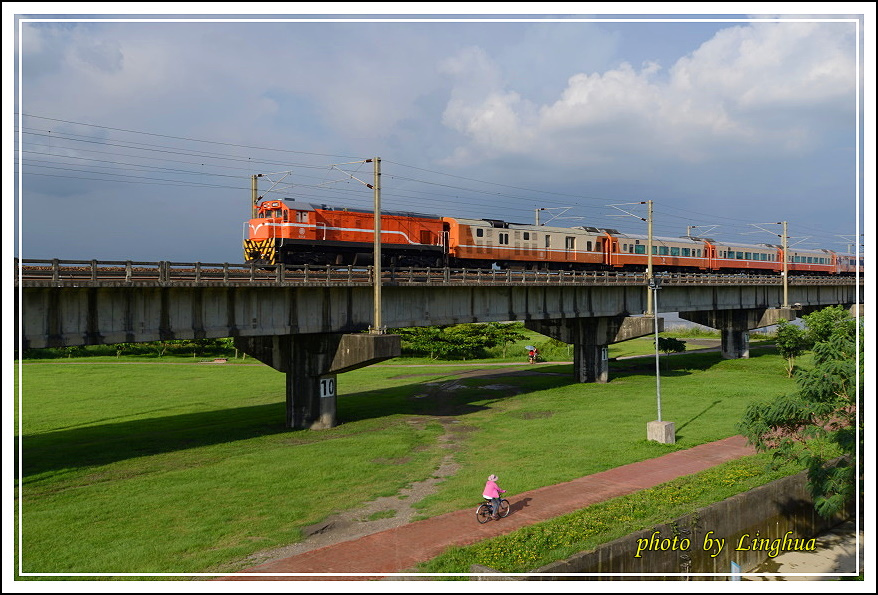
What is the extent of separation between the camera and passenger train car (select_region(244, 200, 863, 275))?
3753 centimetres

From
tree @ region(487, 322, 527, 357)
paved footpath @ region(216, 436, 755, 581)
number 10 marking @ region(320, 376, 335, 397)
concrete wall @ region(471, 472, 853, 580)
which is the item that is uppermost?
tree @ region(487, 322, 527, 357)

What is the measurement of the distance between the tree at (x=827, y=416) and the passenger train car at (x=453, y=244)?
2582 centimetres

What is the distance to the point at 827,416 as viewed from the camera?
58.0ft

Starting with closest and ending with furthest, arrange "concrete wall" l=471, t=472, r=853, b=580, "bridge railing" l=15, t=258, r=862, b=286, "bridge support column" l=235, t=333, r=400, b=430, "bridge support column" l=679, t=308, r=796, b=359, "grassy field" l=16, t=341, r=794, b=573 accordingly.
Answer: "concrete wall" l=471, t=472, r=853, b=580
"grassy field" l=16, t=341, r=794, b=573
"bridge railing" l=15, t=258, r=862, b=286
"bridge support column" l=235, t=333, r=400, b=430
"bridge support column" l=679, t=308, r=796, b=359

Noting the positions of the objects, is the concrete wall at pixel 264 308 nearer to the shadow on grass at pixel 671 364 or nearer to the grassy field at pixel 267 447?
the grassy field at pixel 267 447

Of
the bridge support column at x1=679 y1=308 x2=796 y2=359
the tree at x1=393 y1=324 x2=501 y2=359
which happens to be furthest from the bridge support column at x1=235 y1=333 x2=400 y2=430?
the bridge support column at x1=679 y1=308 x2=796 y2=359

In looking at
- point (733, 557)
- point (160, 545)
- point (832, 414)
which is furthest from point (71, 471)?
point (832, 414)

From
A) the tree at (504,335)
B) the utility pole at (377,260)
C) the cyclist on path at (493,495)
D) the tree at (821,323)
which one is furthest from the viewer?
the tree at (504,335)

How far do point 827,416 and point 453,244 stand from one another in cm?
3065

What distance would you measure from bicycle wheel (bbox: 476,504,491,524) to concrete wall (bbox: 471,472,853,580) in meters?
3.04

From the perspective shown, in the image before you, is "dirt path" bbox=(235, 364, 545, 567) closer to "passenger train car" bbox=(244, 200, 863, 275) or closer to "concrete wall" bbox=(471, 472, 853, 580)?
"concrete wall" bbox=(471, 472, 853, 580)

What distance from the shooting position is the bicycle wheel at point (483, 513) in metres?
17.7

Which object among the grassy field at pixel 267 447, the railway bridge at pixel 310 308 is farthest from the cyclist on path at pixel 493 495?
the railway bridge at pixel 310 308

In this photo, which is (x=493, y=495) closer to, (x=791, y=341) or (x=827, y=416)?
(x=827, y=416)
